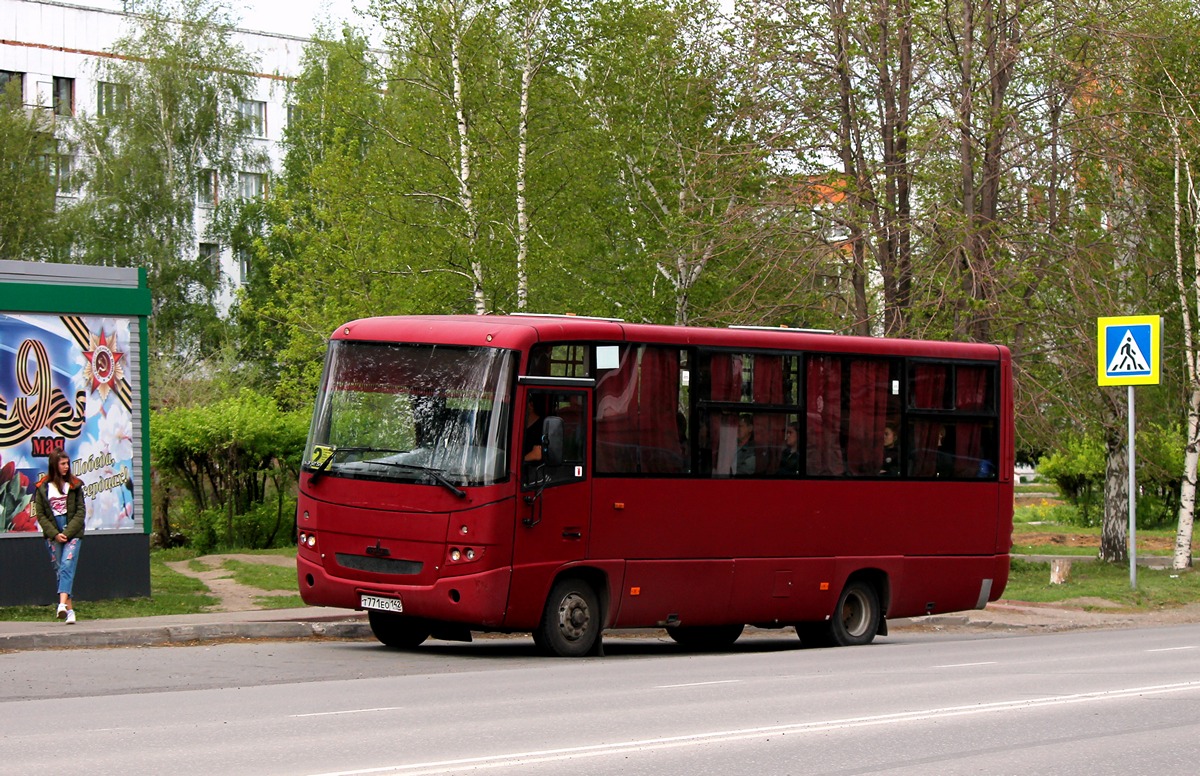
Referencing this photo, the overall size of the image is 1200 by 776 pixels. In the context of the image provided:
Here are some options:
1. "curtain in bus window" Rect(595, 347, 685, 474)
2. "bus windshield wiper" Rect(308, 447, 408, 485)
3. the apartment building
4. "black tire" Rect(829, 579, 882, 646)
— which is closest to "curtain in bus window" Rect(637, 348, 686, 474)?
"curtain in bus window" Rect(595, 347, 685, 474)

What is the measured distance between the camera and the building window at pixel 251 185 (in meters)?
61.6

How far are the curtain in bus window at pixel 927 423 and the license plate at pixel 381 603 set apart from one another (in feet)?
21.8

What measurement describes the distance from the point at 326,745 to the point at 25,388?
10621mm

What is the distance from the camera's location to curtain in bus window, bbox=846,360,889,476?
18547 mm

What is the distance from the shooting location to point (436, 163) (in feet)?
113

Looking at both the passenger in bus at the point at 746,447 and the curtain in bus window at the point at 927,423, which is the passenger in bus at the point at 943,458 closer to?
the curtain in bus window at the point at 927,423

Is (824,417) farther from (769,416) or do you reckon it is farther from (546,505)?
(546,505)

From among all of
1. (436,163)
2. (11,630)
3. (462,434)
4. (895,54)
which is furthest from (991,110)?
(11,630)

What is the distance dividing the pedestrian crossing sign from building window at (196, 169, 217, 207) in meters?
40.8

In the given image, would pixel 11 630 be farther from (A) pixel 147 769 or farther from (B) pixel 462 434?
(A) pixel 147 769

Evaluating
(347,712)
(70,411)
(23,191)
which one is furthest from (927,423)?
(23,191)

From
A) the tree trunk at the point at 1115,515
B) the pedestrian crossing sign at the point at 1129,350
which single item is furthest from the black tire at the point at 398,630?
the tree trunk at the point at 1115,515

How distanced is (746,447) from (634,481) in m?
1.63

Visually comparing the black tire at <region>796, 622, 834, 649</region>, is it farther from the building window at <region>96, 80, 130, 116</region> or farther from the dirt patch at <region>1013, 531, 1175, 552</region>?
the building window at <region>96, 80, 130, 116</region>
